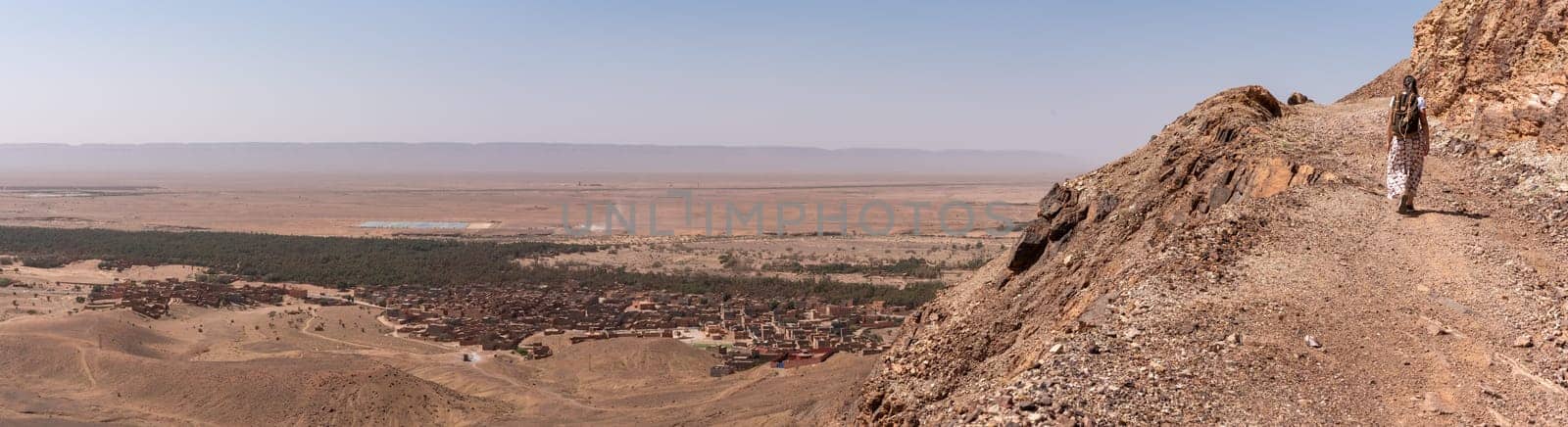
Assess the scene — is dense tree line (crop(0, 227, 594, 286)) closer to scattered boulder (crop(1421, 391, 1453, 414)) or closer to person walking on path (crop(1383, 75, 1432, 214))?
person walking on path (crop(1383, 75, 1432, 214))

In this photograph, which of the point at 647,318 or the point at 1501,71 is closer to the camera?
the point at 1501,71

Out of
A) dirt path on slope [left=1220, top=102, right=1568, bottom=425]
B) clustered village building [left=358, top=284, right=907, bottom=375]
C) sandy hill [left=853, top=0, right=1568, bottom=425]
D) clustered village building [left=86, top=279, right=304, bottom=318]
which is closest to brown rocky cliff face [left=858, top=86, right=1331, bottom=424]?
sandy hill [left=853, top=0, right=1568, bottom=425]

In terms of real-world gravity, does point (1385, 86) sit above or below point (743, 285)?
above

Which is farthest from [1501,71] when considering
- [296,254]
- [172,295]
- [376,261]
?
[296,254]

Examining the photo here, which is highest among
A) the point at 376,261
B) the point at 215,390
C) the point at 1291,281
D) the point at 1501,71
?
the point at 1501,71

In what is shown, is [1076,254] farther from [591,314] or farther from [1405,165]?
[591,314]

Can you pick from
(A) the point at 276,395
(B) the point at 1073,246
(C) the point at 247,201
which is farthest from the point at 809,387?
(C) the point at 247,201
